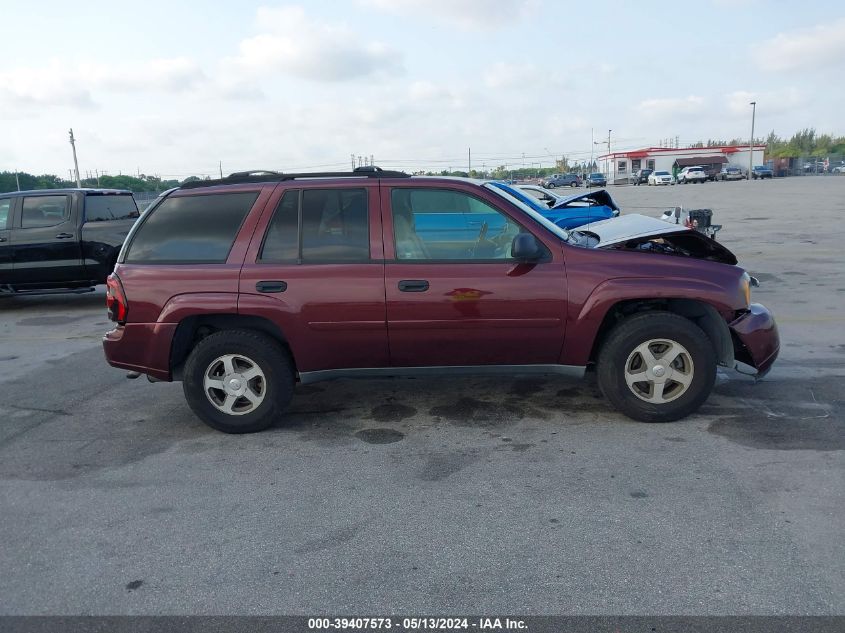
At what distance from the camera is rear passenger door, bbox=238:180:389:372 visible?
484 centimetres

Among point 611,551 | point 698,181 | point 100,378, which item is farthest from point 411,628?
point 698,181

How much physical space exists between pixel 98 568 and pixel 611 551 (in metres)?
2.39

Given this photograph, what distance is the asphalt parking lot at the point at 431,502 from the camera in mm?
3062

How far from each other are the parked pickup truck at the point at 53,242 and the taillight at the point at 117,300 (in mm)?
5867

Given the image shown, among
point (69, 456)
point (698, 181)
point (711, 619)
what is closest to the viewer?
point (711, 619)

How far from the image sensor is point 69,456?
474 centimetres

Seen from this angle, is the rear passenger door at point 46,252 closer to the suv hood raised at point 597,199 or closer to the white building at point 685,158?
the suv hood raised at point 597,199

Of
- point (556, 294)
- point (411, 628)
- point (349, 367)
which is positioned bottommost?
point (411, 628)

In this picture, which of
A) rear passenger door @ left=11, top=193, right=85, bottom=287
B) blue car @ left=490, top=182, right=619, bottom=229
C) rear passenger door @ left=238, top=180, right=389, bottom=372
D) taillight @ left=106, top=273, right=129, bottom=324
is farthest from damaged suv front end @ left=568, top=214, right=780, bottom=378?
rear passenger door @ left=11, top=193, right=85, bottom=287

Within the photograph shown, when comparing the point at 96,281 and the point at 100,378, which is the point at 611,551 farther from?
the point at 96,281

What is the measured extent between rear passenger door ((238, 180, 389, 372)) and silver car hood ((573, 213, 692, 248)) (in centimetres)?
165

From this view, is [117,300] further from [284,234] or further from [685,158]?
[685,158]

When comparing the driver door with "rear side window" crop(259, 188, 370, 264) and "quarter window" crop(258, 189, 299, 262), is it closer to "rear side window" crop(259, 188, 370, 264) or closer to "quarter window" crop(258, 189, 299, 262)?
"rear side window" crop(259, 188, 370, 264)

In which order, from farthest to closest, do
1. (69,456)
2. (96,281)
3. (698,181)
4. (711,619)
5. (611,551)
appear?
(698,181) → (96,281) → (69,456) → (611,551) → (711,619)
